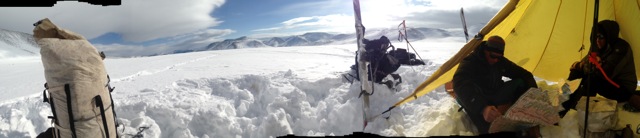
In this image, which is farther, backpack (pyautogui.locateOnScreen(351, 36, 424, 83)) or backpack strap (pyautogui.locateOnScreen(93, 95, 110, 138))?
backpack (pyautogui.locateOnScreen(351, 36, 424, 83))

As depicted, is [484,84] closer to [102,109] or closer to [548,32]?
[548,32]

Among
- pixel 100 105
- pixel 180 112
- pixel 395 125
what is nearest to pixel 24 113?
pixel 180 112

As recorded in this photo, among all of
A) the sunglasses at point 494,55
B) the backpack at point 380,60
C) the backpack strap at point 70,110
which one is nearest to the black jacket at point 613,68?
the sunglasses at point 494,55

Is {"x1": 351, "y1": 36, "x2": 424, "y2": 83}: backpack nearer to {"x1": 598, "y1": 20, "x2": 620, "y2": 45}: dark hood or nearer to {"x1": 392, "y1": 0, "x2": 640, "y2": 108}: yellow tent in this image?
{"x1": 392, "y1": 0, "x2": 640, "y2": 108}: yellow tent

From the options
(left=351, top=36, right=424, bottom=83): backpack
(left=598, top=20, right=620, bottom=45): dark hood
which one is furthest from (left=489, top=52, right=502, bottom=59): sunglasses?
(left=351, top=36, right=424, bottom=83): backpack

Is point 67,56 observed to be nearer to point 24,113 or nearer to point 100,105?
point 100,105

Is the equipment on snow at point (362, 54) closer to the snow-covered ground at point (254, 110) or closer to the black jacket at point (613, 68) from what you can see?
the snow-covered ground at point (254, 110)

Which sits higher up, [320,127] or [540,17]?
[540,17]
